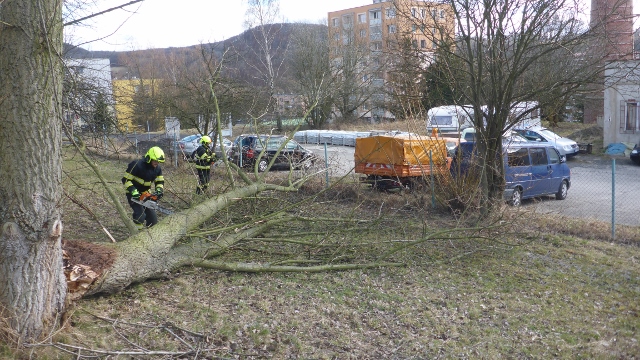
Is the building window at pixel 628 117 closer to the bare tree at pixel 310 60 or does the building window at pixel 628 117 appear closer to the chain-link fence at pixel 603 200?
the chain-link fence at pixel 603 200

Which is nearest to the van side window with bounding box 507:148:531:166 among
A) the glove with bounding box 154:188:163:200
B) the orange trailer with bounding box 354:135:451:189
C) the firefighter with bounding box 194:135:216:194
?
the orange trailer with bounding box 354:135:451:189

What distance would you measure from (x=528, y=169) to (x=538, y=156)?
61 cm

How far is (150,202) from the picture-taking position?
8078 millimetres

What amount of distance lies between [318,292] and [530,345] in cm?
225

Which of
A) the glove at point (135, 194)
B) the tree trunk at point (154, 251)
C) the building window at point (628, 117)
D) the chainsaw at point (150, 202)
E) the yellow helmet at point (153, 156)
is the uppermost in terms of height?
the building window at point (628, 117)

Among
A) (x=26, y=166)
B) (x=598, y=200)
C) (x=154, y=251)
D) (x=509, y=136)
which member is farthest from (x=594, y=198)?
(x=26, y=166)

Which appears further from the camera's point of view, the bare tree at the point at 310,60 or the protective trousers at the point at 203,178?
the bare tree at the point at 310,60

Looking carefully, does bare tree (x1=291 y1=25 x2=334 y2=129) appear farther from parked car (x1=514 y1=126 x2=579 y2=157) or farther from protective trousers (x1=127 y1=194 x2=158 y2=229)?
protective trousers (x1=127 y1=194 x2=158 y2=229)

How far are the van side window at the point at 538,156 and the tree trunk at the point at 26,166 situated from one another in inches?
439

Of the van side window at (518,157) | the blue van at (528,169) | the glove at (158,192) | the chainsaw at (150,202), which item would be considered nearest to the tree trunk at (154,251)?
the chainsaw at (150,202)

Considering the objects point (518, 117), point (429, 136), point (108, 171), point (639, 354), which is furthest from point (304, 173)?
point (639, 354)

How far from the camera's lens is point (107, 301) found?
18.4 ft

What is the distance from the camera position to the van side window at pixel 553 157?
1395 cm

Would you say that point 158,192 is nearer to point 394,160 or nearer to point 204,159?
point 204,159
